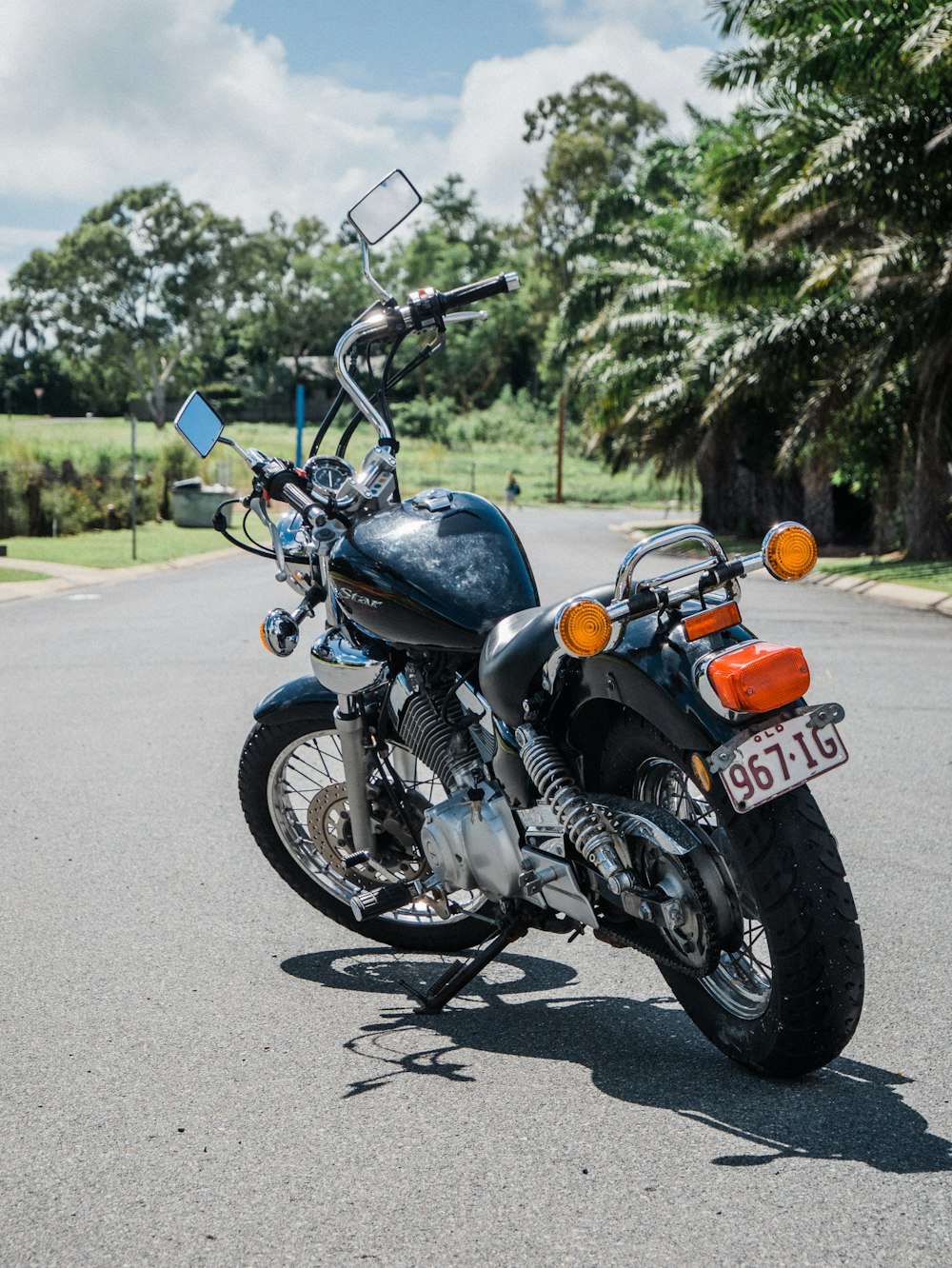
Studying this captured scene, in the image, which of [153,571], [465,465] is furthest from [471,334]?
[153,571]

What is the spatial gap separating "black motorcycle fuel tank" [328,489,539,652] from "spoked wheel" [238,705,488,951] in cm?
56

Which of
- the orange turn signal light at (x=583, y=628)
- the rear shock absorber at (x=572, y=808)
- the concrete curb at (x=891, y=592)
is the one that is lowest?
the concrete curb at (x=891, y=592)

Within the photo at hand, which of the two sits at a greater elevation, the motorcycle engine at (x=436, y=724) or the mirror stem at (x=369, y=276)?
the mirror stem at (x=369, y=276)

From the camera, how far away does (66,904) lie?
489cm

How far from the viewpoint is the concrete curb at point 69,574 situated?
1702 cm

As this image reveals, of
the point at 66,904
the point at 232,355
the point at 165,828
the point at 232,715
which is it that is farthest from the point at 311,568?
the point at 232,355

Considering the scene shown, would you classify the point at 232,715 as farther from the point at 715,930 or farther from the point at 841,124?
the point at 841,124

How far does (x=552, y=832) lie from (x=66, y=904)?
2131mm

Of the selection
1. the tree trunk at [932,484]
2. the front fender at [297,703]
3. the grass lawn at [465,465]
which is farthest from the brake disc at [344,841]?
the grass lawn at [465,465]

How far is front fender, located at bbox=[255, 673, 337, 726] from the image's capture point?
4.24m

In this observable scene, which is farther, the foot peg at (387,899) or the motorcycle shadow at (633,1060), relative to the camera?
the foot peg at (387,899)

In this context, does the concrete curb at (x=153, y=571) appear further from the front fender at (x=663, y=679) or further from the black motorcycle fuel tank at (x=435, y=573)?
the front fender at (x=663, y=679)

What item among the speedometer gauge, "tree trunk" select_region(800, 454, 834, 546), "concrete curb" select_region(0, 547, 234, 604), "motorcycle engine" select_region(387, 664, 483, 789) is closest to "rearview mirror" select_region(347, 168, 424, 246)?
the speedometer gauge

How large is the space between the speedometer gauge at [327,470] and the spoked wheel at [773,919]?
121 cm
